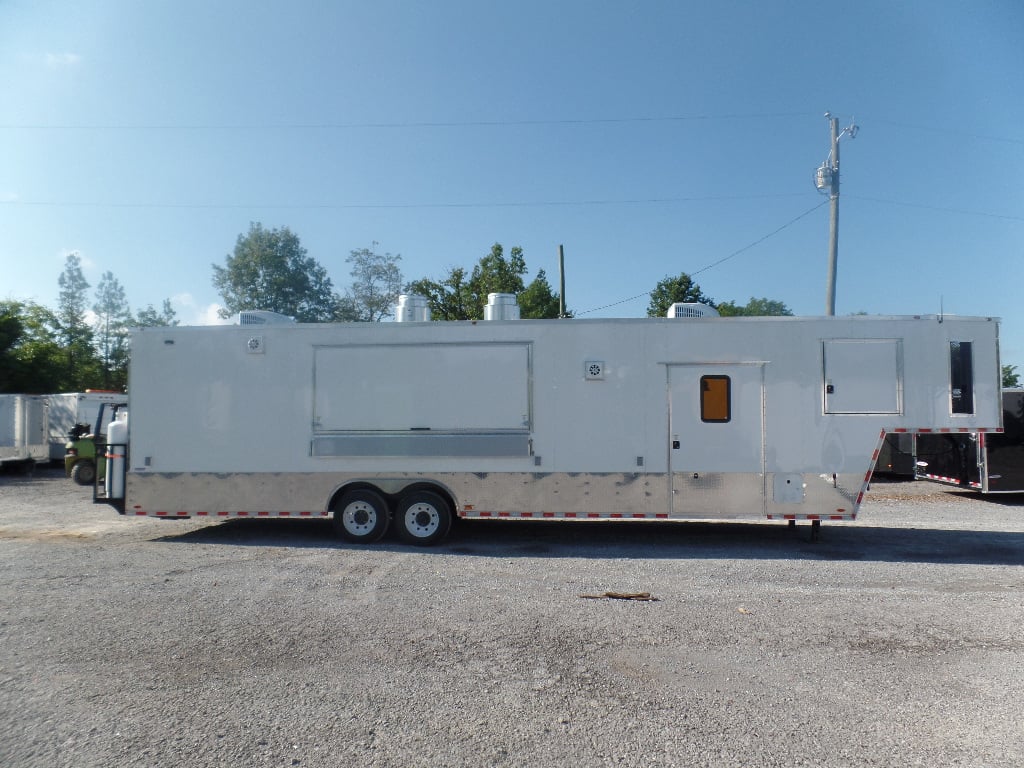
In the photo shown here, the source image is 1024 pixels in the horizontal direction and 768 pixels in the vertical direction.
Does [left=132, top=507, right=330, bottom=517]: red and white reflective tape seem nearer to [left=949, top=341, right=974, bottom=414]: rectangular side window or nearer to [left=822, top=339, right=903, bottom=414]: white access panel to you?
[left=822, top=339, right=903, bottom=414]: white access panel

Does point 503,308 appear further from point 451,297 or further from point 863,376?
point 451,297

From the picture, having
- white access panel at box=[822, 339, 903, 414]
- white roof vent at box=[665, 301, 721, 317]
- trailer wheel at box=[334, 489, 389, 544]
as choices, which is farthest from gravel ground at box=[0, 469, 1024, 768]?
white roof vent at box=[665, 301, 721, 317]

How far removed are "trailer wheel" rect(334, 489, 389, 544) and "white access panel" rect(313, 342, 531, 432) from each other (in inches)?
35.4

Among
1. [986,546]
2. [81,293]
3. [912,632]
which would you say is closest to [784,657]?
[912,632]

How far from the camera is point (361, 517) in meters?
8.73

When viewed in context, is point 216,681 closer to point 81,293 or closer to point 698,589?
point 698,589

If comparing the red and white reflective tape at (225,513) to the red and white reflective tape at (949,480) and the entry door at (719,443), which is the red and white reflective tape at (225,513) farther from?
the red and white reflective tape at (949,480)

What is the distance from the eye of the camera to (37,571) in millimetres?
7219

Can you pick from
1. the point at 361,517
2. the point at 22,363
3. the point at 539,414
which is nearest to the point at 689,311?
the point at 539,414

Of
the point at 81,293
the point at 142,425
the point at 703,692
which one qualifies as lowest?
the point at 703,692

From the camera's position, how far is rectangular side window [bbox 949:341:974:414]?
818 centimetres

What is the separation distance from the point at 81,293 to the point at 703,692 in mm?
55722

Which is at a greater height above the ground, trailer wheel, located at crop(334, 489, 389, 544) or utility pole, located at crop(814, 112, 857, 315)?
utility pole, located at crop(814, 112, 857, 315)

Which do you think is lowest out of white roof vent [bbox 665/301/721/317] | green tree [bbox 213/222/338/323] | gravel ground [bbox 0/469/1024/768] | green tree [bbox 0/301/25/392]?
gravel ground [bbox 0/469/1024/768]
